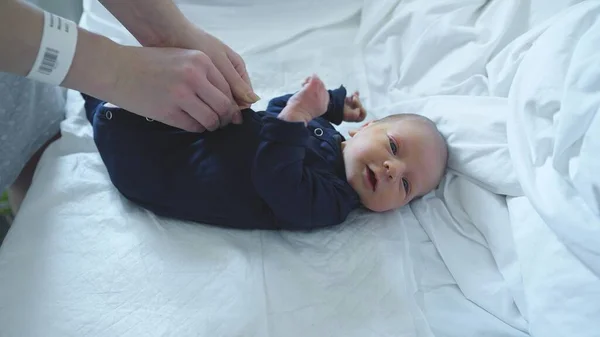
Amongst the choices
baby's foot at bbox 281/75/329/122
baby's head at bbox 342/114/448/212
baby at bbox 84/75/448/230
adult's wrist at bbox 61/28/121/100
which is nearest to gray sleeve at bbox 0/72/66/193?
baby at bbox 84/75/448/230

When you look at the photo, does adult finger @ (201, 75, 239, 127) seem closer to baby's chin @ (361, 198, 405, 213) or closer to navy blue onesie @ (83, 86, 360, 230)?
navy blue onesie @ (83, 86, 360, 230)

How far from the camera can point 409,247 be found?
93 cm

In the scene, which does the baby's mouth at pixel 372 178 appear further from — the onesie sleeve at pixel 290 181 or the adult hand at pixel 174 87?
the adult hand at pixel 174 87

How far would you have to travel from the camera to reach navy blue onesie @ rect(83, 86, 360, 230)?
882mm

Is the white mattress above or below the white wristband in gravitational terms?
below

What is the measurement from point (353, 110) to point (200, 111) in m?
0.39

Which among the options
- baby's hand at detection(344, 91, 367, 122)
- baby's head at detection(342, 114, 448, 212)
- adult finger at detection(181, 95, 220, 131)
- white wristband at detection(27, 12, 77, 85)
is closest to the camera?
white wristband at detection(27, 12, 77, 85)

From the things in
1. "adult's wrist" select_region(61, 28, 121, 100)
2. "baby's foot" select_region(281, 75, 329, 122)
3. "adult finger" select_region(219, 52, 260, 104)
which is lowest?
"baby's foot" select_region(281, 75, 329, 122)

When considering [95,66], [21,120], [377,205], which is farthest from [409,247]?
[21,120]

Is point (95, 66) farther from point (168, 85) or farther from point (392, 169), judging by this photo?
point (392, 169)

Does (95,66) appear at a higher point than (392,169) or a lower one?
higher

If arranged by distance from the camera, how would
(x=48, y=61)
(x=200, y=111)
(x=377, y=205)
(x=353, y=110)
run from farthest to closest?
(x=353, y=110) → (x=377, y=205) → (x=200, y=111) → (x=48, y=61)

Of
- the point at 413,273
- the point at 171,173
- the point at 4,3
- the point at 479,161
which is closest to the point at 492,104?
the point at 479,161

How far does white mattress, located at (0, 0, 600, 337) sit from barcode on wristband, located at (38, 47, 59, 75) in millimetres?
289
